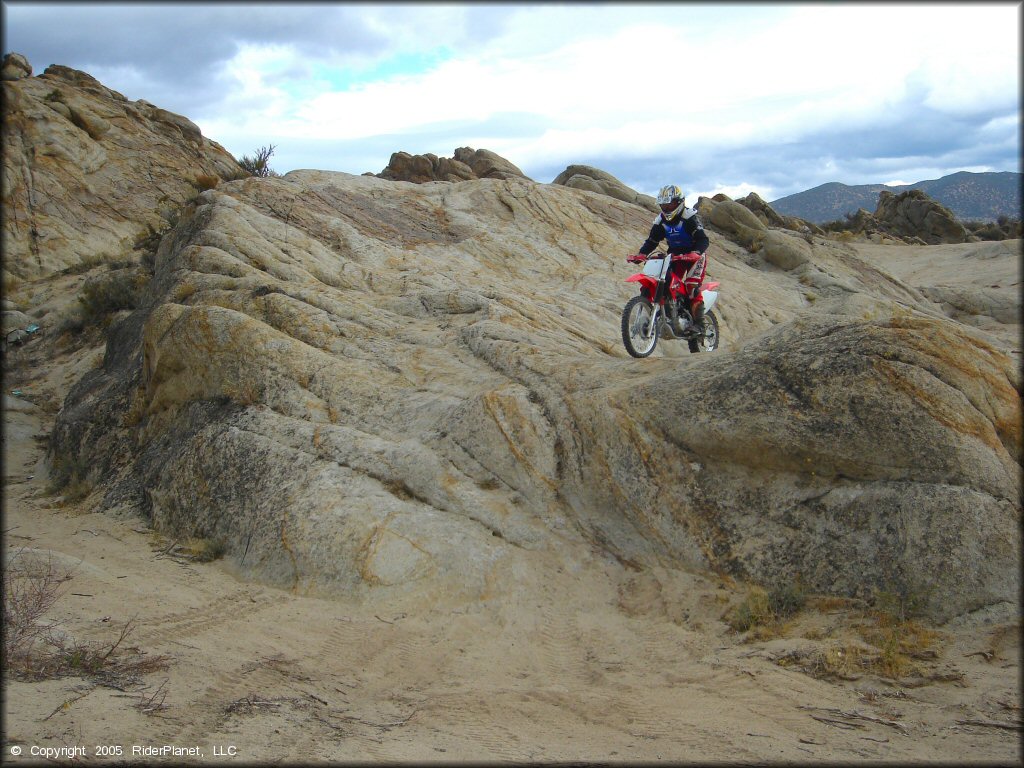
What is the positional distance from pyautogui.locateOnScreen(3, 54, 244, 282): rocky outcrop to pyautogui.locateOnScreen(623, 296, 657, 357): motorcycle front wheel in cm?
1563

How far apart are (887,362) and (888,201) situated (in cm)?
4330

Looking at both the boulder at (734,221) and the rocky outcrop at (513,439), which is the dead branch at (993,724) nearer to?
the rocky outcrop at (513,439)

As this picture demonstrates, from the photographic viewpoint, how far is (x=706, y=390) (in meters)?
6.73

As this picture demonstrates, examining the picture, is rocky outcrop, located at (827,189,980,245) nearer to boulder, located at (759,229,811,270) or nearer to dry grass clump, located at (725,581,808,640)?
boulder, located at (759,229,811,270)

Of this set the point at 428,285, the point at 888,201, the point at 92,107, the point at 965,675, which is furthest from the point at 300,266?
the point at 888,201

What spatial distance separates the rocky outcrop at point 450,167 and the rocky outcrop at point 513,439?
683 inches

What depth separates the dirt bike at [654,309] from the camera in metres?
8.80

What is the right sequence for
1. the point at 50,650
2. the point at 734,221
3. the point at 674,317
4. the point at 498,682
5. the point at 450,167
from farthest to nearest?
the point at 450,167, the point at 734,221, the point at 674,317, the point at 498,682, the point at 50,650

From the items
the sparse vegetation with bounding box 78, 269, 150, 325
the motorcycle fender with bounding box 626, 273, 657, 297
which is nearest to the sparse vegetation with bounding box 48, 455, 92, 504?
the sparse vegetation with bounding box 78, 269, 150, 325

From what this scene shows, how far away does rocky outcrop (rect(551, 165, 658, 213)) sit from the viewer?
2452 cm

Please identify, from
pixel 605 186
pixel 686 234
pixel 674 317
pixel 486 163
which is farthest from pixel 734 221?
pixel 674 317

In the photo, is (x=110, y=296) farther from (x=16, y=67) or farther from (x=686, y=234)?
(x=16, y=67)

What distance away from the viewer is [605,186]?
2608cm

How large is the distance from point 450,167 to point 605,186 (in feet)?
20.1
